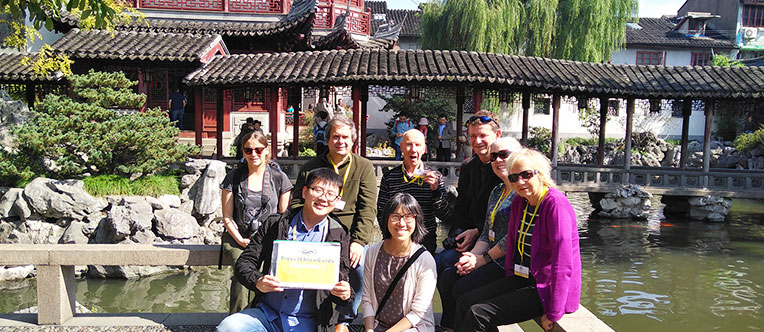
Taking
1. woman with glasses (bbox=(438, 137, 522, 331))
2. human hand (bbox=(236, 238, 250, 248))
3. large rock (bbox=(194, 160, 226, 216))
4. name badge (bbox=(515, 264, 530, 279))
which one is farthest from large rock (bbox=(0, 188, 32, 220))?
name badge (bbox=(515, 264, 530, 279))

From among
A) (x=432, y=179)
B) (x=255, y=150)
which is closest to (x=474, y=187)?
(x=432, y=179)

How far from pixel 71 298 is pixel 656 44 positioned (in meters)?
29.4

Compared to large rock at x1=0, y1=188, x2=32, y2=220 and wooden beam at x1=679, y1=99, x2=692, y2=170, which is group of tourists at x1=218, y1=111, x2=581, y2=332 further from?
wooden beam at x1=679, y1=99, x2=692, y2=170

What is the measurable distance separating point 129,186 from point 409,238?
790cm

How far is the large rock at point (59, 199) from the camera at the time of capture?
902 centimetres

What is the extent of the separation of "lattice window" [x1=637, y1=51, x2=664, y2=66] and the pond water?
18.4m

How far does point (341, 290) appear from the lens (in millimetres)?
3121

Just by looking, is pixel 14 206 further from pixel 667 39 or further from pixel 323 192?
pixel 667 39

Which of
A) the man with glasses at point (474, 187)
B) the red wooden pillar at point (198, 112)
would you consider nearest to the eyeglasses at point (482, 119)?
the man with glasses at point (474, 187)

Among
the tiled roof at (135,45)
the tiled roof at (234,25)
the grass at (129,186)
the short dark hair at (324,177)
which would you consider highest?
the tiled roof at (234,25)

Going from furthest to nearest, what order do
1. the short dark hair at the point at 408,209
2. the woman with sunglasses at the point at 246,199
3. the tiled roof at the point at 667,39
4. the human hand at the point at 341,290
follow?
1. the tiled roof at the point at 667,39
2. the woman with sunglasses at the point at 246,199
3. the short dark hair at the point at 408,209
4. the human hand at the point at 341,290

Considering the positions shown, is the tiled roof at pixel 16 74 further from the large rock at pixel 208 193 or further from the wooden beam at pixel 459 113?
the wooden beam at pixel 459 113

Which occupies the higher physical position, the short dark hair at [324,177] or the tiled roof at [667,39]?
the tiled roof at [667,39]

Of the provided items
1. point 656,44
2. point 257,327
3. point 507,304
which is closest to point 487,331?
point 507,304
